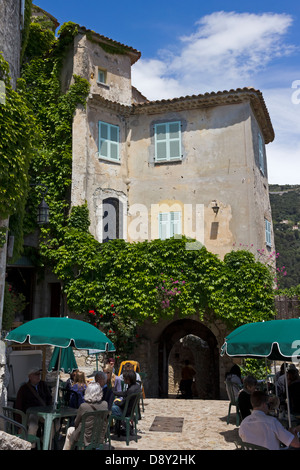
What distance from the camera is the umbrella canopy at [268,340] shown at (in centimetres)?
594

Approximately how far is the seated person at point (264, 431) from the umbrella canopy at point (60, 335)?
295cm

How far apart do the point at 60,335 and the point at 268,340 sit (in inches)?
126

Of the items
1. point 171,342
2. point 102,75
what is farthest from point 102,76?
point 171,342

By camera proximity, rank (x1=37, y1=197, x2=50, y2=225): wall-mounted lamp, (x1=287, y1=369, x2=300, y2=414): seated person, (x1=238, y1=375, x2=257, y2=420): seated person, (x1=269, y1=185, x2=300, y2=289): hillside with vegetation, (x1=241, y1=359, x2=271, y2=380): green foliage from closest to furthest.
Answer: (x1=287, y1=369, x2=300, y2=414): seated person, (x1=238, y1=375, x2=257, y2=420): seated person, (x1=241, y1=359, x2=271, y2=380): green foliage, (x1=37, y1=197, x2=50, y2=225): wall-mounted lamp, (x1=269, y1=185, x2=300, y2=289): hillside with vegetation

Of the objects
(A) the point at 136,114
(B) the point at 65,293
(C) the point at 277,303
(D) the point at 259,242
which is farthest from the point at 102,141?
(C) the point at 277,303

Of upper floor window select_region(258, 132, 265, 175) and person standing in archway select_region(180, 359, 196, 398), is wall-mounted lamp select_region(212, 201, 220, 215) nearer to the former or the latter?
upper floor window select_region(258, 132, 265, 175)

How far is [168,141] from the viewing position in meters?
17.8

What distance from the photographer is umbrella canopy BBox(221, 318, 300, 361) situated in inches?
234

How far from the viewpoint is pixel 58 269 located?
16000 millimetres

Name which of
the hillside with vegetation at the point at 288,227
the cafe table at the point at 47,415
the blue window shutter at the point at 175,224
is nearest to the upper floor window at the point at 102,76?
the blue window shutter at the point at 175,224

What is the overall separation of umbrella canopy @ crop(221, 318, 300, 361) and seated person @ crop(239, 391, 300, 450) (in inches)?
34.7

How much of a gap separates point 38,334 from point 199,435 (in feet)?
14.1

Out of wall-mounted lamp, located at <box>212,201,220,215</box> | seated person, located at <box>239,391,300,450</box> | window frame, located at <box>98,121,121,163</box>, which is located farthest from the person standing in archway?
seated person, located at <box>239,391,300,450</box>

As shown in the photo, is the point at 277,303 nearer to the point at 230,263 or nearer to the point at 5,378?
the point at 230,263
